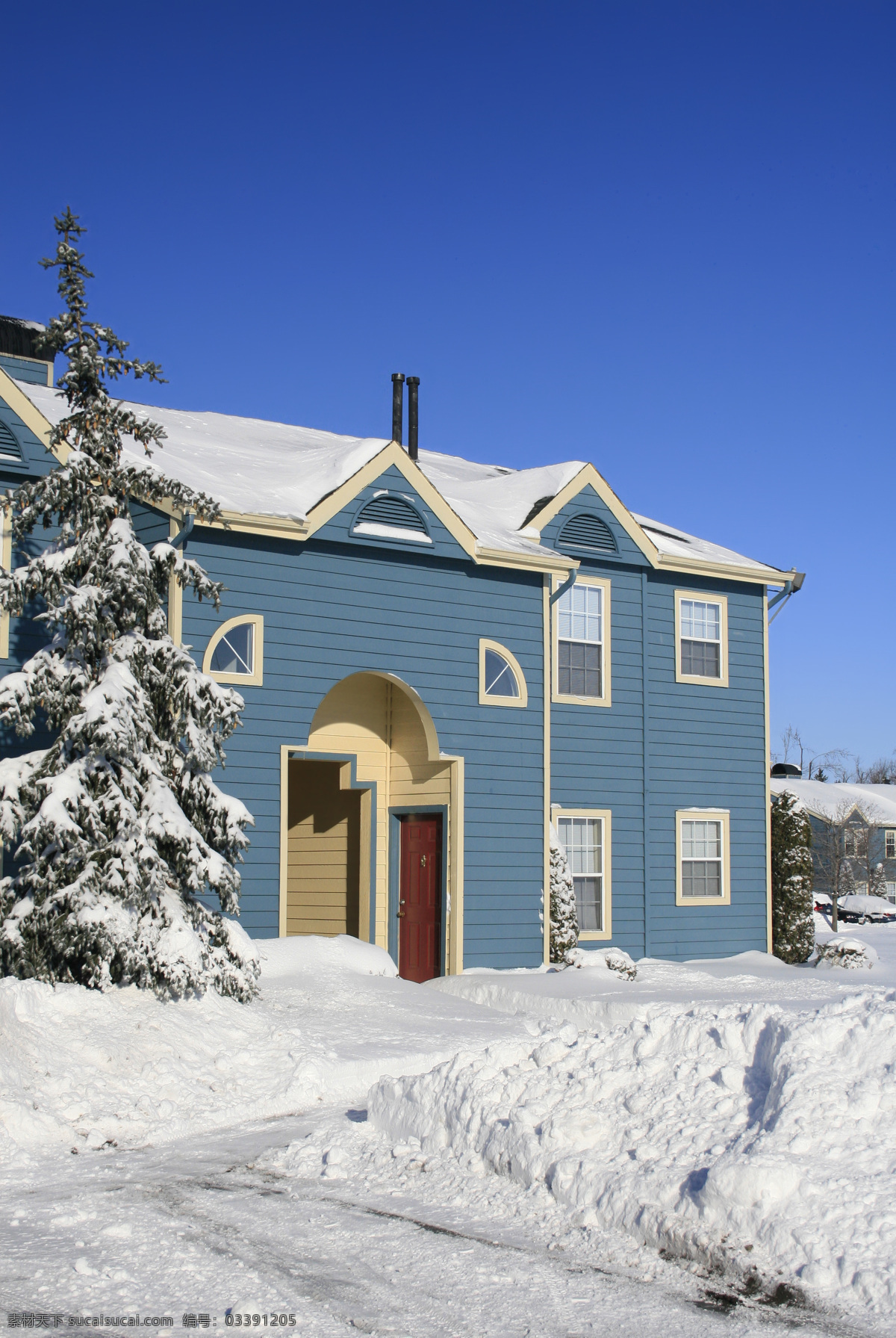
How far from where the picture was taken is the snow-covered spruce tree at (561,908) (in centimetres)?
1788

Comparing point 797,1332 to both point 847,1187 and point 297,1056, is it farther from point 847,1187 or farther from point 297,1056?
point 297,1056

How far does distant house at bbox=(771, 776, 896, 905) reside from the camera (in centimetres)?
5894

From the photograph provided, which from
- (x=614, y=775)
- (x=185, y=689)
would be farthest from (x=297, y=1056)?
(x=614, y=775)

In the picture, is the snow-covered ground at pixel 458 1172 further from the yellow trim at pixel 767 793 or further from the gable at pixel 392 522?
the yellow trim at pixel 767 793

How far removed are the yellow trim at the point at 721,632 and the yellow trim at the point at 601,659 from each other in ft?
4.85

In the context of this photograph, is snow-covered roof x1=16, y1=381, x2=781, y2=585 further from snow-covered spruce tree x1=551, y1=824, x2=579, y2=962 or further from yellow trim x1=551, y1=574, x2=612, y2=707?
snow-covered spruce tree x1=551, y1=824, x2=579, y2=962

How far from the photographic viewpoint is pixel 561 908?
59.6 ft

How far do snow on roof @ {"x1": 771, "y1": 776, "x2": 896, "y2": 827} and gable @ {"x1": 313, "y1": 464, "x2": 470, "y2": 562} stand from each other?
154ft

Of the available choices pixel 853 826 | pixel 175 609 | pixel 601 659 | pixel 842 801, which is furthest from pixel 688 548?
pixel 842 801

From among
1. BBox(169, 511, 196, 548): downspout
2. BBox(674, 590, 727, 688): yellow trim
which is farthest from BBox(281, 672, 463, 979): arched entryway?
BBox(674, 590, 727, 688): yellow trim

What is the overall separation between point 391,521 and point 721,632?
25.1 feet

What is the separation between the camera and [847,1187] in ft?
20.5

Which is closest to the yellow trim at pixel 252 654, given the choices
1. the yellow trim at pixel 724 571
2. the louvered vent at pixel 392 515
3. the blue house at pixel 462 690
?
the blue house at pixel 462 690

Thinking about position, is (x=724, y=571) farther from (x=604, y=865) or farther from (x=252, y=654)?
(x=252, y=654)
